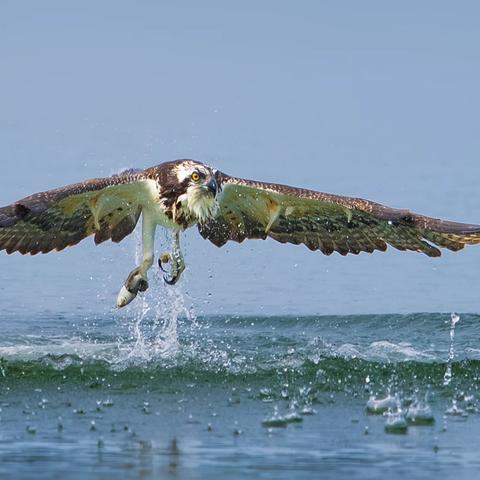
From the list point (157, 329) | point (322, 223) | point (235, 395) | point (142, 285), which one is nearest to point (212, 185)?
point (142, 285)

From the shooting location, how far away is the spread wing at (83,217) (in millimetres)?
18062

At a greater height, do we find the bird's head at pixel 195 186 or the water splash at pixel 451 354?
the bird's head at pixel 195 186

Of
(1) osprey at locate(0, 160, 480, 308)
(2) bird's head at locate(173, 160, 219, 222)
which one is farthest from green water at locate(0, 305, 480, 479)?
(2) bird's head at locate(173, 160, 219, 222)

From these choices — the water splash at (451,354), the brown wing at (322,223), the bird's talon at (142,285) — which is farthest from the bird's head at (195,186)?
the water splash at (451,354)

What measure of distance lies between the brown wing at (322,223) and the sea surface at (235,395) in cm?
128

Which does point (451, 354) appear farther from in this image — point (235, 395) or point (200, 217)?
point (235, 395)

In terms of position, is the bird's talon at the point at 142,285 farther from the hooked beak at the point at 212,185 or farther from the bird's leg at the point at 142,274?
the hooked beak at the point at 212,185

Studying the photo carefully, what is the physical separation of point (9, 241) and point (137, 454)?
15.8 ft

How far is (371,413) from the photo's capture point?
637 inches

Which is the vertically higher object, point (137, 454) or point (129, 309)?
point (129, 309)

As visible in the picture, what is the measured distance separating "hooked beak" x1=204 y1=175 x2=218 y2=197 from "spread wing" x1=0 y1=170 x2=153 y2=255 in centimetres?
77

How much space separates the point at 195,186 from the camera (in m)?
18.2

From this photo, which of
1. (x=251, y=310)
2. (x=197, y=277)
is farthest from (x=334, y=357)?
(x=197, y=277)

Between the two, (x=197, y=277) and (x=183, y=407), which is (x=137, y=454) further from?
(x=197, y=277)
